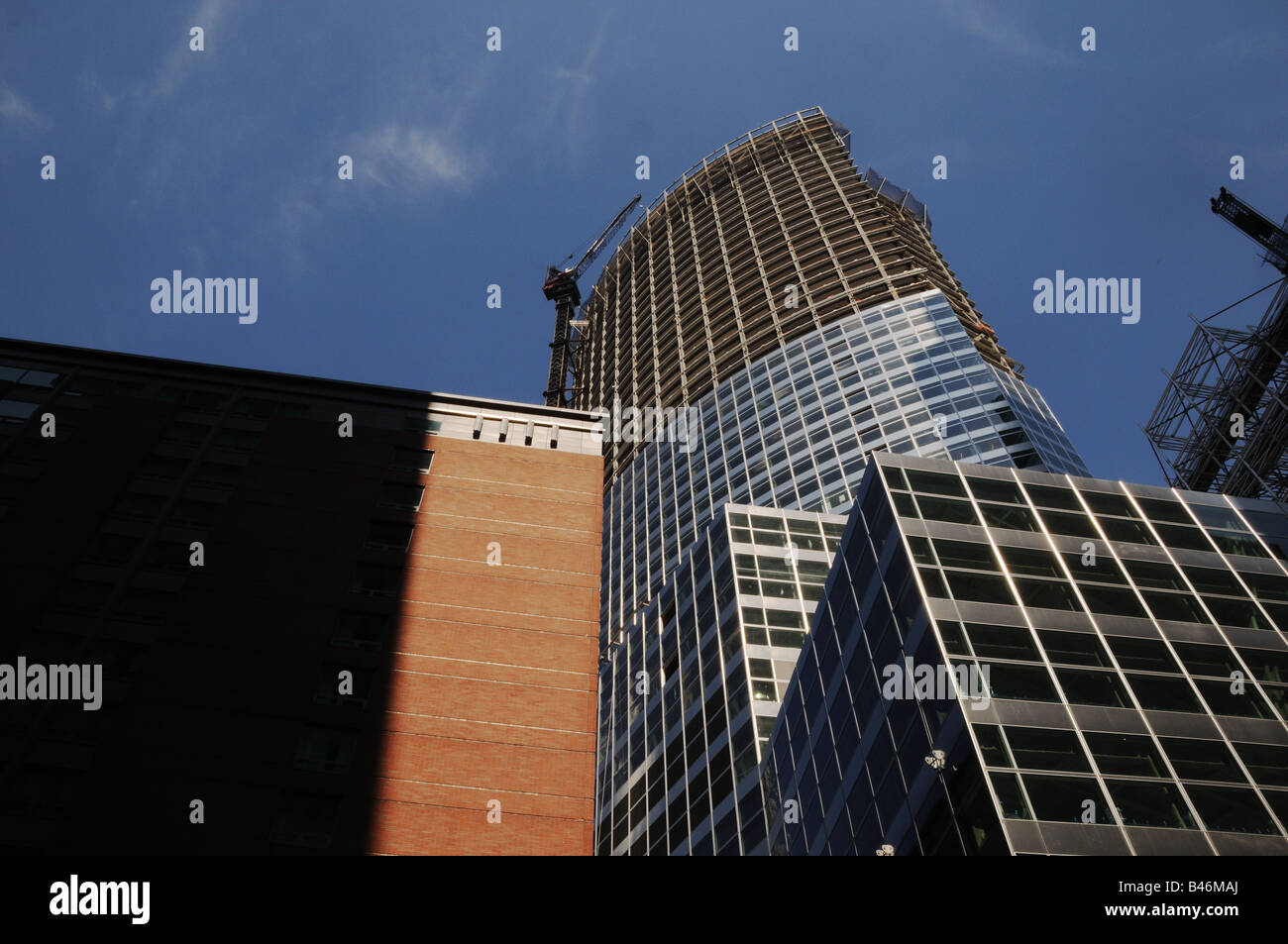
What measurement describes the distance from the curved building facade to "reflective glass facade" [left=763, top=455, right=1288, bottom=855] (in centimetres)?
5920

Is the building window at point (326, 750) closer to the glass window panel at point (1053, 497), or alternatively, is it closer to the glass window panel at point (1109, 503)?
the glass window panel at point (1053, 497)

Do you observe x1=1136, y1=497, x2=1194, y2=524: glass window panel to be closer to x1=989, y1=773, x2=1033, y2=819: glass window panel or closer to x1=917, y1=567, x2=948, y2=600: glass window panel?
x1=917, y1=567, x2=948, y2=600: glass window panel

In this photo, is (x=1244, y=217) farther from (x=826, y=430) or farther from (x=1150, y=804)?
(x=1150, y=804)

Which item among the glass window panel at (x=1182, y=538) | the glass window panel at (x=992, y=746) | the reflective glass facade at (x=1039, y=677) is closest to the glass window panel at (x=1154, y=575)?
the reflective glass facade at (x=1039, y=677)

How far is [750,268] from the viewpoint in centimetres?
11538

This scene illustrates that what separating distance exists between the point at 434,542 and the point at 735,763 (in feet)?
66.6

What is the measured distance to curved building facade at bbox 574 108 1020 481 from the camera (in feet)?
333

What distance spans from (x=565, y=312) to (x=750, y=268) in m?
55.4

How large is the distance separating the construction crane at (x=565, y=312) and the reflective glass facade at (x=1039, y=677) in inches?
4204

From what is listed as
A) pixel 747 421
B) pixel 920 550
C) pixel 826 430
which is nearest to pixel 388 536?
pixel 920 550

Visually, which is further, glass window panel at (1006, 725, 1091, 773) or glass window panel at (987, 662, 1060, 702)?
glass window panel at (987, 662, 1060, 702)

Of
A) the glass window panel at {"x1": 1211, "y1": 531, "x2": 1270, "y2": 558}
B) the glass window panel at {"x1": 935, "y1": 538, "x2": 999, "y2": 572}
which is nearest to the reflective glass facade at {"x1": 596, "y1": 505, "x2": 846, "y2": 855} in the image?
the glass window panel at {"x1": 935, "y1": 538, "x2": 999, "y2": 572}

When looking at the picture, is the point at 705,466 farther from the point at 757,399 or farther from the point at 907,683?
the point at 907,683
